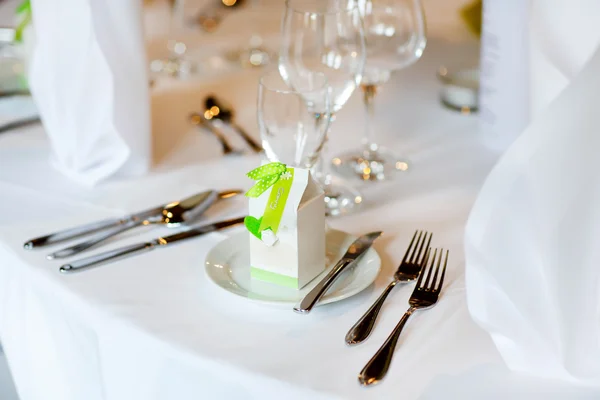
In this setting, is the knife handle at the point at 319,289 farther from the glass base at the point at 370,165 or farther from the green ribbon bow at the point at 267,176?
the glass base at the point at 370,165

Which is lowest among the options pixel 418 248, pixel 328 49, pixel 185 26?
pixel 418 248

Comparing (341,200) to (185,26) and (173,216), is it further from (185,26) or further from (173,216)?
(185,26)

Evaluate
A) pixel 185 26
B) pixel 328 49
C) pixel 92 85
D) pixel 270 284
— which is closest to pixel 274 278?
pixel 270 284

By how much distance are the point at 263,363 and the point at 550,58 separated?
42 cm

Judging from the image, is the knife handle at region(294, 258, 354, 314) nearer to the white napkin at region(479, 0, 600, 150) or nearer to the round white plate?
the round white plate

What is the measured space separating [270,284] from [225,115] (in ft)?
1.96

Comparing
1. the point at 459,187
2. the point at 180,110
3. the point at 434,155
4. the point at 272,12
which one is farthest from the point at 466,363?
the point at 272,12

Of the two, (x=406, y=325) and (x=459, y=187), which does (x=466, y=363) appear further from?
(x=459, y=187)

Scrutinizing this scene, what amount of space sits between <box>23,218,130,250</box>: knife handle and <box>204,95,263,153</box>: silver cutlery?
1.09 ft

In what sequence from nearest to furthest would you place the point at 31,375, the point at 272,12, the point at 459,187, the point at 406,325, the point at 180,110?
the point at 406,325, the point at 31,375, the point at 459,187, the point at 180,110, the point at 272,12

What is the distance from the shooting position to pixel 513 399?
2.35 feet

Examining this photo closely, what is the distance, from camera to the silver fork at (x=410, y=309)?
74cm

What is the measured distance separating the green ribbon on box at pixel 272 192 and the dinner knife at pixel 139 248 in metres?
0.18

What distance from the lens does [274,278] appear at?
0.88 m
